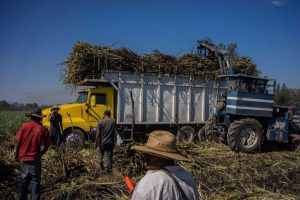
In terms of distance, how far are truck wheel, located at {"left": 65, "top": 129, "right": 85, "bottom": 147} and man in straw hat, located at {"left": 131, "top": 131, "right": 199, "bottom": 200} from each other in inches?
418

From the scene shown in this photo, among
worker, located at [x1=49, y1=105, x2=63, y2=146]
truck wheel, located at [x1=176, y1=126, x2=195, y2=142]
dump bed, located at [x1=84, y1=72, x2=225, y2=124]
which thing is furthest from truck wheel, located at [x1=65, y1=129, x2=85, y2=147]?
truck wheel, located at [x1=176, y1=126, x2=195, y2=142]

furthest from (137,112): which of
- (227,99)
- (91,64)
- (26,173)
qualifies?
(26,173)

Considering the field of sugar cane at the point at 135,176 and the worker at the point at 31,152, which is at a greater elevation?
the worker at the point at 31,152

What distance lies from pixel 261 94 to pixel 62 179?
28.9ft

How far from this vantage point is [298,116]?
14.8 meters

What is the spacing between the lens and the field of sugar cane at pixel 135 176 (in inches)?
284

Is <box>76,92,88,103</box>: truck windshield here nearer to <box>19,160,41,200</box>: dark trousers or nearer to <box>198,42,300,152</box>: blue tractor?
<box>198,42,300,152</box>: blue tractor

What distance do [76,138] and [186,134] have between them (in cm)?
501

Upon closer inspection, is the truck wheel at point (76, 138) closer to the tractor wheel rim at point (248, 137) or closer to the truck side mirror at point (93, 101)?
the truck side mirror at point (93, 101)

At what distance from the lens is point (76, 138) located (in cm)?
1325

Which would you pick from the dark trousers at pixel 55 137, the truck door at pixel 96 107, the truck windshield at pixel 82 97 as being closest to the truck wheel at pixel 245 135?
the truck door at pixel 96 107

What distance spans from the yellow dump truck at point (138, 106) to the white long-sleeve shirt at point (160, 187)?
429 inches

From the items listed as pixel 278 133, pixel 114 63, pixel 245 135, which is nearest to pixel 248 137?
pixel 245 135

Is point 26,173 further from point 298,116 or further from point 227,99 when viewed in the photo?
point 298,116
